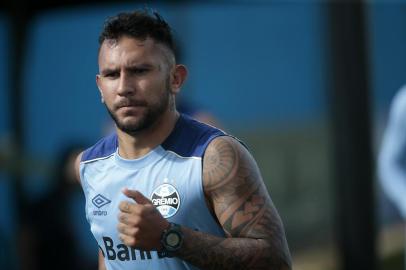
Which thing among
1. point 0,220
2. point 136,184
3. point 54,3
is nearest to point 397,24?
point 54,3

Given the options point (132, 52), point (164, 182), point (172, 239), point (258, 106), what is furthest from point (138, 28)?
point (258, 106)

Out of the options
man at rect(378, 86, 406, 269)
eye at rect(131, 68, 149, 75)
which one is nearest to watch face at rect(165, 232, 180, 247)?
A: eye at rect(131, 68, 149, 75)

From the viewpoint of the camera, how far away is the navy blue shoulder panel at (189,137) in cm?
339

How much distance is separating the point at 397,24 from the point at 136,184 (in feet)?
19.1

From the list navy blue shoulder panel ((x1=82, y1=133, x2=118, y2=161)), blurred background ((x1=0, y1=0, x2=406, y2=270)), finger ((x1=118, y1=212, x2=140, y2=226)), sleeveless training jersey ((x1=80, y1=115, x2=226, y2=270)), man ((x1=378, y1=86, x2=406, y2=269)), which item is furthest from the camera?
blurred background ((x1=0, y1=0, x2=406, y2=270))

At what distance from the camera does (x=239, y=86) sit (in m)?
8.26

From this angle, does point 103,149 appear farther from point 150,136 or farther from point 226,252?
point 226,252

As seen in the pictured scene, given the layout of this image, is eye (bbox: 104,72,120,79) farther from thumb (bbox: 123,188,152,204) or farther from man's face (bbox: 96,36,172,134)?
thumb (bbox: 123,188,152,204)

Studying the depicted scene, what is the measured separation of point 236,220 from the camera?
128 inches

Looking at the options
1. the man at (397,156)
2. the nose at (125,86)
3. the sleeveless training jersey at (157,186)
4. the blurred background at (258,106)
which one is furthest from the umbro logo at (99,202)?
the blurred background at (258,106)

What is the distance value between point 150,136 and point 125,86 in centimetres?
24

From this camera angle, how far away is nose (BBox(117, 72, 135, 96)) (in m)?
3.34

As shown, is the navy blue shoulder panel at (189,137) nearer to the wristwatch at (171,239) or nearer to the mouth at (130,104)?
the mouth at (130,104)

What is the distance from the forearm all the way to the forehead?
23.2 inches
